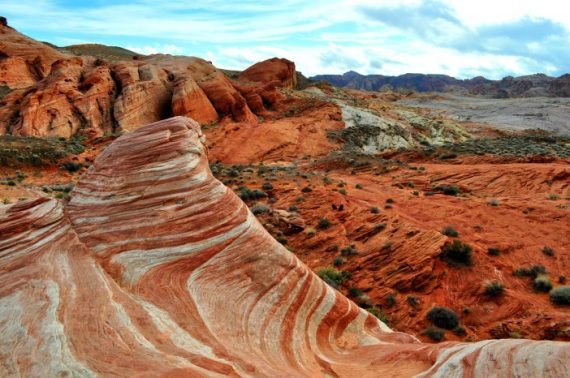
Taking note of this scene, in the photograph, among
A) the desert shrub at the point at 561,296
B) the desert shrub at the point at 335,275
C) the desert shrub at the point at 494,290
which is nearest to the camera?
the desert shrub at the point at 561,296

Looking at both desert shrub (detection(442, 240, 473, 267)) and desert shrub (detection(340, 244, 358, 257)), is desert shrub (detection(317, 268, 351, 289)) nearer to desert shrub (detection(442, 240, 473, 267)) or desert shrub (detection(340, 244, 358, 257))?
desert shrub (detection(340, 244, 358, 257))

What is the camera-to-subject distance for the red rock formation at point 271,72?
6731 cm

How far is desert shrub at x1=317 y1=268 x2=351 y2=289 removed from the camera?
47.7ft

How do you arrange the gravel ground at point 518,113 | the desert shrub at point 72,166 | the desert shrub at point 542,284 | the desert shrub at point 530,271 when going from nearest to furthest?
the desert shrub at point 542,284 < the desert shrub at point 530,271 < the desert shrub at point 72,166 < the gravel ground at point 518,113

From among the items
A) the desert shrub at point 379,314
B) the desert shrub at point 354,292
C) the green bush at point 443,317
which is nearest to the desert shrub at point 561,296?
the green bush at point 443,317

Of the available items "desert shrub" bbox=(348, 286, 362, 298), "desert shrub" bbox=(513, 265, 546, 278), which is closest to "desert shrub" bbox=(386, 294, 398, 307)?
"desert shrub" bbox=(348, 286, 362, 298)

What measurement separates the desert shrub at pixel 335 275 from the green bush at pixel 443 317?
3.14m

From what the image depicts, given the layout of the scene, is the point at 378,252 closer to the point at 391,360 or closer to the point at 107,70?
the point at 391,360

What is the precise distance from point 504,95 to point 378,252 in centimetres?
14431

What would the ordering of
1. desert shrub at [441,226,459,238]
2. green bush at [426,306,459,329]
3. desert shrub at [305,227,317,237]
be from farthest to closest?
desert shrub at [305,227,317,237]
desert shrub at [441,226,459,238]
green bush at [426,306,459,329]

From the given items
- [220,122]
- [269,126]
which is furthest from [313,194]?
[220,122]

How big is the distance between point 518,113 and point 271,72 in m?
52.6

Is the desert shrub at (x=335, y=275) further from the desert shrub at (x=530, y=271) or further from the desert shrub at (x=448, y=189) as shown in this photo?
the desert shrub at (x=448, y=189)

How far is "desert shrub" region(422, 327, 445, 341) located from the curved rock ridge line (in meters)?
3.58
